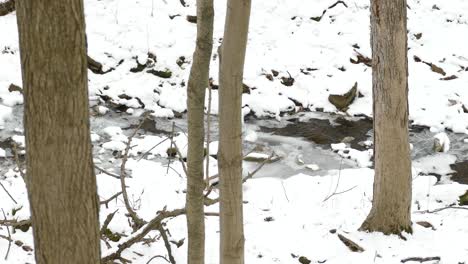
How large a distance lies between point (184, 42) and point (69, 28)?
29.1ft

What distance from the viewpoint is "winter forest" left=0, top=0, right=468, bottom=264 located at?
2.42 meters

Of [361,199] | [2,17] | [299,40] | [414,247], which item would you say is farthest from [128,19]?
[414,247]

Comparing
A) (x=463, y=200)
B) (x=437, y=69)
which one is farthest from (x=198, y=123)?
(x=437, y=69)

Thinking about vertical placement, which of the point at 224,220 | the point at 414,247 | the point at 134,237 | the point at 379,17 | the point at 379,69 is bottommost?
the point at 414,247

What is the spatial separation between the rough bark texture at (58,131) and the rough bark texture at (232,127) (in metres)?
0.77

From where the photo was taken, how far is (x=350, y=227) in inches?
242

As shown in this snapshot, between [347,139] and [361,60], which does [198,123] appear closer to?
[347,139]

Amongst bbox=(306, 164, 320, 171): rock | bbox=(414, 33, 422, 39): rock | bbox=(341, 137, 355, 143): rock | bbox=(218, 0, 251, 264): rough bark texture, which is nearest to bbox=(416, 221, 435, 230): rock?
bbox=(306, 164, 320, 171): rock

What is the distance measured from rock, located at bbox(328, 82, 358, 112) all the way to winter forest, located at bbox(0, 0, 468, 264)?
24 millimetres

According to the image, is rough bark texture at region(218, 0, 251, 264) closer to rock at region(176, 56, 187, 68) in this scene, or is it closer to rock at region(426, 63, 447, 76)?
rock at region(176, 56, 187, 68)

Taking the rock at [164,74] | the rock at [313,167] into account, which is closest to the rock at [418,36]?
the rock at [164,74]

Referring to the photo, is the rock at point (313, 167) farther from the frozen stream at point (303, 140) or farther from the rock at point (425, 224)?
the rock at point (425, 224)

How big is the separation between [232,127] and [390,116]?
2.85m

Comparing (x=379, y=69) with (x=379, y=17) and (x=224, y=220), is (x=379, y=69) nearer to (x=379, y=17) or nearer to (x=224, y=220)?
(x=379, y=17)
